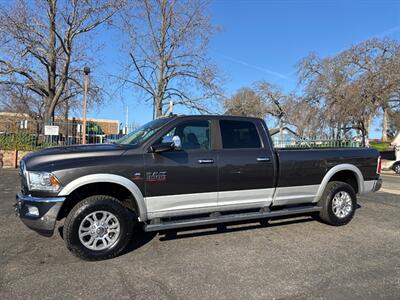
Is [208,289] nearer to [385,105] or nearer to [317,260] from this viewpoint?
[317,260]

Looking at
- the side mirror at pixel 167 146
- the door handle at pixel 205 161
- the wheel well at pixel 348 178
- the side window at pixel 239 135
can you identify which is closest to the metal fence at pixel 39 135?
the side window at pixel 239 135

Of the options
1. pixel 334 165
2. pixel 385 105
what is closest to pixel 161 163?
pixel 334 165

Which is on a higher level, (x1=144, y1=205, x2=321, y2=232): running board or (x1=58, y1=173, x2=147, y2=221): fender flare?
(x1=58, y1=173, x2=147, y2=221): fender flare

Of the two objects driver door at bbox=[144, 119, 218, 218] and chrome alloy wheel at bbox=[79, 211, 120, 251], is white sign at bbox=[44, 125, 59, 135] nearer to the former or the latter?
driver door at bbox=[144, 119, 218, 218]

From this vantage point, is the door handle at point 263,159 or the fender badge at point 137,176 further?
the door handle at point 263,159

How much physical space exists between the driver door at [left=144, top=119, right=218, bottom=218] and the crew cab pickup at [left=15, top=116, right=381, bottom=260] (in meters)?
0.01

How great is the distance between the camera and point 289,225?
21.1 ft

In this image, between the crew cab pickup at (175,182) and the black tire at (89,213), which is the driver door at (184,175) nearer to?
the crew cab pickup at (175,182)

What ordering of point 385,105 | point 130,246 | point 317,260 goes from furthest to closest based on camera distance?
1. point 385,105
2. point 130,246
3. point 317,260

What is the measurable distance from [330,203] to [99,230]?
417 cm

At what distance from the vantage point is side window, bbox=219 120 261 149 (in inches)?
219

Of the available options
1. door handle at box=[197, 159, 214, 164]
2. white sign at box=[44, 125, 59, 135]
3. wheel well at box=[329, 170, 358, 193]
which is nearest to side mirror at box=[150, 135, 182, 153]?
door handle at box=[197, 159, 214, 164]

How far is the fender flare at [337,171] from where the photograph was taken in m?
6.29

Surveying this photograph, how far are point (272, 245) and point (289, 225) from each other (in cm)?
133
